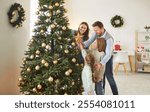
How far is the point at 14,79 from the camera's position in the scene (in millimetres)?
3904

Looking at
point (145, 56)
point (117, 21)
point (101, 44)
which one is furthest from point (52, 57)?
point (117, 21)

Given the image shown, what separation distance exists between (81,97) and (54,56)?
147 cm

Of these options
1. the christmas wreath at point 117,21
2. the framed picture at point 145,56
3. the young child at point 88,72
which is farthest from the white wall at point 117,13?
the young child at point 88,72

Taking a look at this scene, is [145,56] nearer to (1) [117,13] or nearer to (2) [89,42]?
(1) [117,13]

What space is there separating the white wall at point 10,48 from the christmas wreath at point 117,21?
13.3 feet

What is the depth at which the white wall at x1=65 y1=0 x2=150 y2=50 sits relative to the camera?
25.8 feet

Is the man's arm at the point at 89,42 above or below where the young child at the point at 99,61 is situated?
above

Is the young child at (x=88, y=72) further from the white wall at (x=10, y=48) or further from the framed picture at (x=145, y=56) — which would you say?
the framed picture at (x=145, y=56)

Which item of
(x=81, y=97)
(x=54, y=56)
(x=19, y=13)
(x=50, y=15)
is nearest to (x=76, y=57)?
(x=54, y=56)

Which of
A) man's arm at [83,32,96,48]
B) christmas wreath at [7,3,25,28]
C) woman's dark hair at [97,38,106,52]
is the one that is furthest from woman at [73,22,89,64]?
christmas wreath at [7,3,25,28]

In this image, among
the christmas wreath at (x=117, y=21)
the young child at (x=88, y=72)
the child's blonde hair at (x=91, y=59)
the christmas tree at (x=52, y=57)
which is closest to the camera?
the christmas tree at (x=52, y=57)

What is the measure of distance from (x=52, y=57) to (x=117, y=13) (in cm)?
513

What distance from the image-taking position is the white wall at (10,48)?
3506mm

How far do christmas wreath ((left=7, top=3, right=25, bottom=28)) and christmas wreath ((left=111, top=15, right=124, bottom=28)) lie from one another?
4.42 meters
